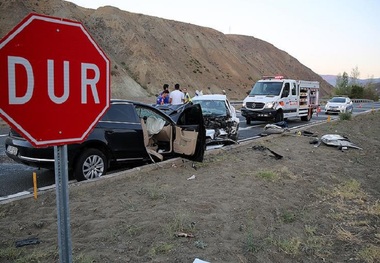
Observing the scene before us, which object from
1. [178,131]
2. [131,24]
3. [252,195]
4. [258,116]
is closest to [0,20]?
[131,24]

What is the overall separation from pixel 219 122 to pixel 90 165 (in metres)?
5.39

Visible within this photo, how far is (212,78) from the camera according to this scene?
6400 centimetres

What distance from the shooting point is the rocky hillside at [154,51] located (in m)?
42.0

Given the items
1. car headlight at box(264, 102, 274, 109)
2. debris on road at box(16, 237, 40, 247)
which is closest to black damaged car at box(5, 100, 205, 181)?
debris on road at box(16, 237, 40, 247)

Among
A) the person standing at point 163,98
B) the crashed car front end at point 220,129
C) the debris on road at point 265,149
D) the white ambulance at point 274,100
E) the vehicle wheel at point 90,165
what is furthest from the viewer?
the white ambulance at point 274,100

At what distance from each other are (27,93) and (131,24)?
5921cm

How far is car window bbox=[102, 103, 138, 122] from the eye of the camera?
7.02m

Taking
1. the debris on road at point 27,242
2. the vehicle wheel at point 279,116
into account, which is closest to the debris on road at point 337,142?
the vehicle wheel at point 279,116

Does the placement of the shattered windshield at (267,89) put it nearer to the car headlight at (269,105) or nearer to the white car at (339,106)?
the car headlight at (269,105)

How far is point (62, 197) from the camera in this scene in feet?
6.37

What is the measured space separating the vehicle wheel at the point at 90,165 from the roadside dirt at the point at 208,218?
520mm

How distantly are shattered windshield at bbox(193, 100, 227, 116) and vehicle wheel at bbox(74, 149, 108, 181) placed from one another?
5292 mm

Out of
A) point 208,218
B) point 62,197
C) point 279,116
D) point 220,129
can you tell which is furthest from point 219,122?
point 62,197

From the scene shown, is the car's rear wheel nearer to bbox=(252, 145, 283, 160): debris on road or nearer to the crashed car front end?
the crashed car front end
